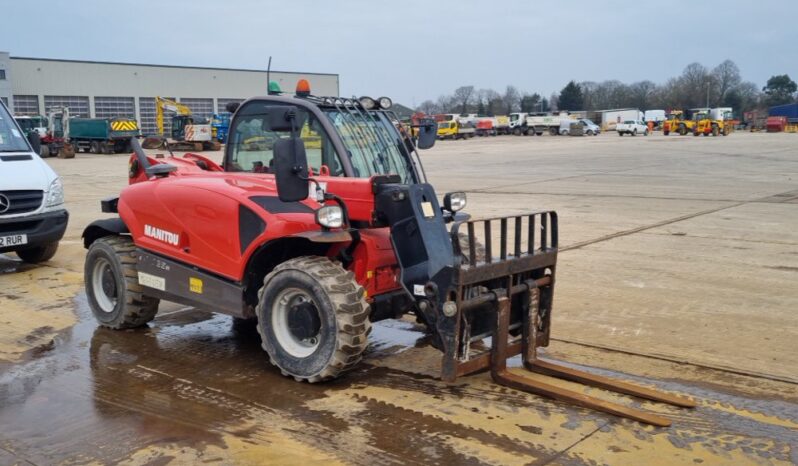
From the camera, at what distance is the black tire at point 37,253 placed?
973 centimetres

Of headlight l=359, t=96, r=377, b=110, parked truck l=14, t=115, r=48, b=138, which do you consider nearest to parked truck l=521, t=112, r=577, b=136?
parked truck l=14, t=115, r=48, b=138

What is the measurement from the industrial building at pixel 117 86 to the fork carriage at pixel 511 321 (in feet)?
192

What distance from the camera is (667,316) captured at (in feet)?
22.6

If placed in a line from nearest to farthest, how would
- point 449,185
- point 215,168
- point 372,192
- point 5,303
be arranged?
point 372,192 < point 215,168 < point 5,303 < point 449,185

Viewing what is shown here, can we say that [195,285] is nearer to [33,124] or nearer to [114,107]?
[33,124]

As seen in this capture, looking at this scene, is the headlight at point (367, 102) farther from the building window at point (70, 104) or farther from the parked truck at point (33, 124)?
the building window at point (70, 104)

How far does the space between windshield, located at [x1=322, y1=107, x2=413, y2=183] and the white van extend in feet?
16.8

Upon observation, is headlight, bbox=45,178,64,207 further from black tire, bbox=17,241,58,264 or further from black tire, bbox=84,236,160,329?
black tire, bbox=84,236,160,329

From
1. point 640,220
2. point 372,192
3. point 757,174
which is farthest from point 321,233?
point 757,174

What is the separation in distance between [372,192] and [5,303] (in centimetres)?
472

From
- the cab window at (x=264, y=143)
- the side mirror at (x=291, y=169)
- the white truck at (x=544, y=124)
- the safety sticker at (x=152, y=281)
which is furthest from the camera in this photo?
the white truck at (x=544, y=124)

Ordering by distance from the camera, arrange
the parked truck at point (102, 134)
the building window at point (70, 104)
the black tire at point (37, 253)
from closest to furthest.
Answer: the black tire at point (37, 253) → the parked truck at point (102, 134) → the building window at point (70, 104)

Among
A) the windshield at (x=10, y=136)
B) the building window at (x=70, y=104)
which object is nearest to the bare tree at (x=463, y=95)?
the building window at (x=70, y=104)

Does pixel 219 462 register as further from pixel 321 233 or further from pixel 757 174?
pixel 757 174
